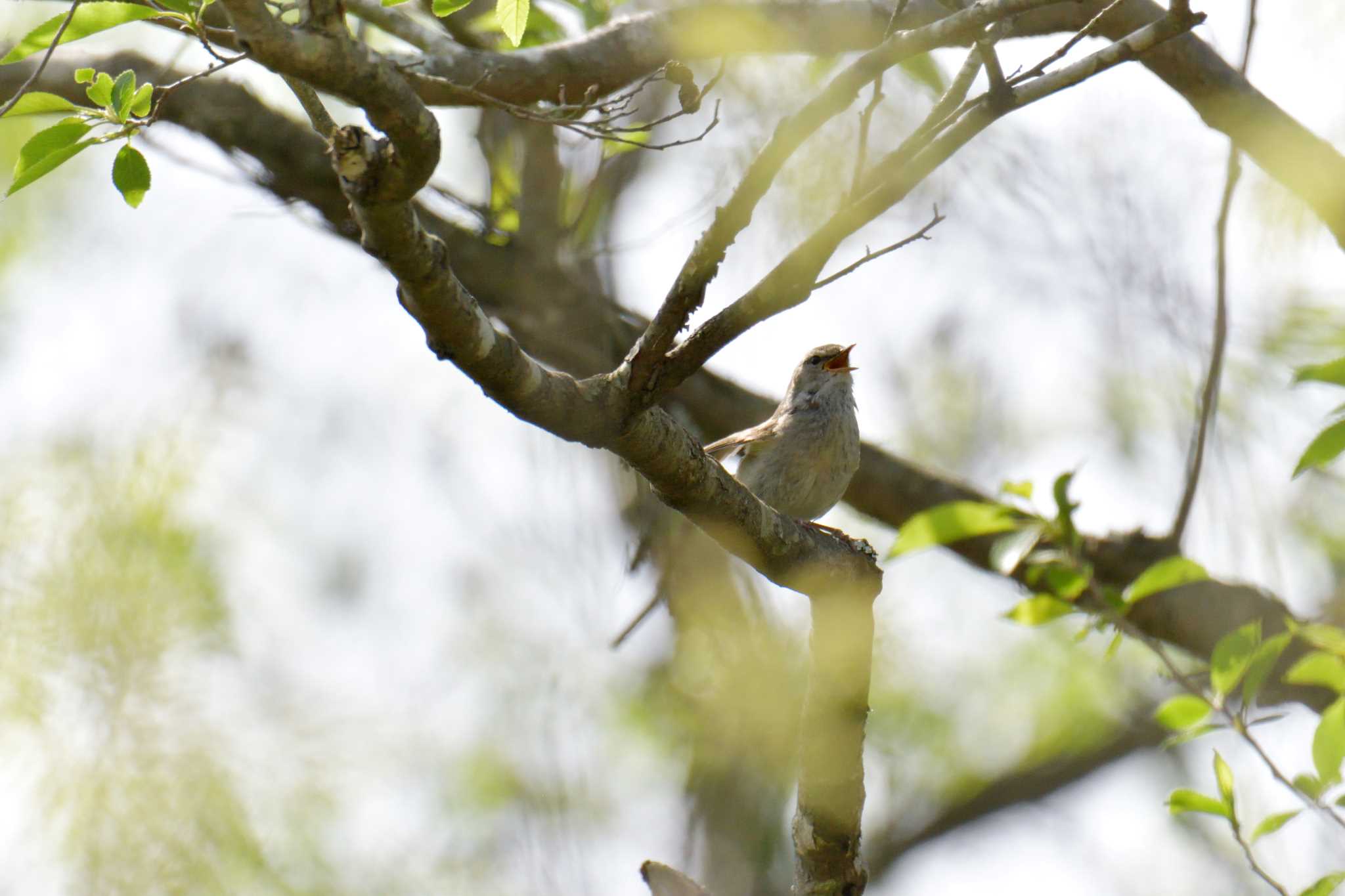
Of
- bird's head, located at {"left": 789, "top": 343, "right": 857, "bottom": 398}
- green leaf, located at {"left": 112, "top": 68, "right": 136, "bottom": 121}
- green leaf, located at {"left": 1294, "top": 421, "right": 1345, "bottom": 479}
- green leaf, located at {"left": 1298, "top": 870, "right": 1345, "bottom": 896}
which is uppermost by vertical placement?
bird's head, located at {"left": 789, "top": 343, "right": 857, "bottom": 398}

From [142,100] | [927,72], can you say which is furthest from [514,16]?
[927,72]

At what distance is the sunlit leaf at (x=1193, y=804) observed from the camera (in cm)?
454

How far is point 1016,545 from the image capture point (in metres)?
5.66

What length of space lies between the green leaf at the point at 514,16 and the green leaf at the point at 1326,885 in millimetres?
3749

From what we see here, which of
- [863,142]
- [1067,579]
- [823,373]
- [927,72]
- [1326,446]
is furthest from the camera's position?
[823,373]

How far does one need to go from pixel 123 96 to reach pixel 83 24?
2.27 ft

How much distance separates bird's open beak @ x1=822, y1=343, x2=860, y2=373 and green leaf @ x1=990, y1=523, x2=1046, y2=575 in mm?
2230

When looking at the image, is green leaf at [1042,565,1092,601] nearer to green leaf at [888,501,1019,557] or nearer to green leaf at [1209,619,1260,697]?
green leaf at [888,501,1019,557]

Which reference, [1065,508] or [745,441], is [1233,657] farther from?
[745,441]

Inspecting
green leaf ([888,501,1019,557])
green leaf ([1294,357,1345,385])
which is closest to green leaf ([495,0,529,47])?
green leaf ([888,501,1019,557])

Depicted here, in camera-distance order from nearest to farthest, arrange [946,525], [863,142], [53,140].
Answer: [53,140] < [863,142] < [946,525]

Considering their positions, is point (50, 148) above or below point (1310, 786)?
above

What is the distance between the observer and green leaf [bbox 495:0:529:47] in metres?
3.88

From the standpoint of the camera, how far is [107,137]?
126 inches
